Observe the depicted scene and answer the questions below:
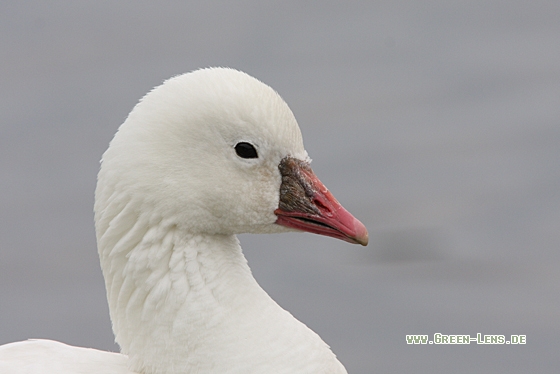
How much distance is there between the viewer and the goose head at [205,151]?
149 inches

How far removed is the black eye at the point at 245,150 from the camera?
386cm

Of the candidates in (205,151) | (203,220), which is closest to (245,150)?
(205,151)

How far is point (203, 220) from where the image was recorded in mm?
3877

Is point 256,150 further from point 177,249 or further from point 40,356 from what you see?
point 40,356

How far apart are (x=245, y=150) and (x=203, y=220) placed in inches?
13.6

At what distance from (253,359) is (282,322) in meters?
0.24

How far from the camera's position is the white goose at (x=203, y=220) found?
3789 mm

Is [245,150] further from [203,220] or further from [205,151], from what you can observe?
[203,220]

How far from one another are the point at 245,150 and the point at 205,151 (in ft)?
0.57

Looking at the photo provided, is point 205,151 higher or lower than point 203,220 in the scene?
higher

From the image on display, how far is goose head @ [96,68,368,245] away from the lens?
378 centimetres

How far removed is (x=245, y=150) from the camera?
388 cm

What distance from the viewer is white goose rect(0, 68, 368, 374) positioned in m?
3.79

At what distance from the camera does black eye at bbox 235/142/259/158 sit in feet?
12.7
